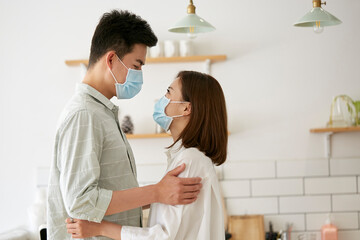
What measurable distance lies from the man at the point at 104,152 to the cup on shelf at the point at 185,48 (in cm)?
155

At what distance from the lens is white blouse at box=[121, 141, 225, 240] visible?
56.5 inches

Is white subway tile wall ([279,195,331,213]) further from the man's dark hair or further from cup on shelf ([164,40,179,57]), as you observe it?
the man's dark hair

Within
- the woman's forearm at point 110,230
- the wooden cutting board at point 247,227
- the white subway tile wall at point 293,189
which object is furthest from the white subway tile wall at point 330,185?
the woman's forearm at point 110,230

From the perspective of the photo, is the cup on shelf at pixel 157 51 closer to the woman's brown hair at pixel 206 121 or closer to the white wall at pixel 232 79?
the white wall at pixel 232 79

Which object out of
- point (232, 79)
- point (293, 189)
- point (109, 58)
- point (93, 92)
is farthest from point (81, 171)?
point (293, 189)

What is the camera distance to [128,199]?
138 cm

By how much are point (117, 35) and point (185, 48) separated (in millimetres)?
1660

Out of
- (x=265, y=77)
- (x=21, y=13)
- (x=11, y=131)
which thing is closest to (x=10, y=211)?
(x=11, y=131)

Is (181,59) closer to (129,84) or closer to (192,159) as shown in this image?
(129,84)

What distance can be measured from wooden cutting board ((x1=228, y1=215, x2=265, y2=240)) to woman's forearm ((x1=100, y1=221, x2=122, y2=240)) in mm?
1730

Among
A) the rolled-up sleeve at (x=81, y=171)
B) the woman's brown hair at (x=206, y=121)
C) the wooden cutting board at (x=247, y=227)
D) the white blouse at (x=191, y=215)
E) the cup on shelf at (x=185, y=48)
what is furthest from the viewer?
the cup on shelf at (x=185, y=48)

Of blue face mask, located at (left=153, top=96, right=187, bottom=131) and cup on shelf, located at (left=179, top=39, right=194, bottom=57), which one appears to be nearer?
blue face mask, located at (left=153, top=96, right=187, bottom=131)

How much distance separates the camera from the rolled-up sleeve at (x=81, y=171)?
1334 millimetres

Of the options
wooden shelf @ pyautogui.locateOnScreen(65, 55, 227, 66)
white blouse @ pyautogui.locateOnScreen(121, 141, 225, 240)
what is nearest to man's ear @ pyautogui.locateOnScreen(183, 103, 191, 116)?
white blouse @ pyautogui.locateOnScreen(121, 141, 225, 240)
